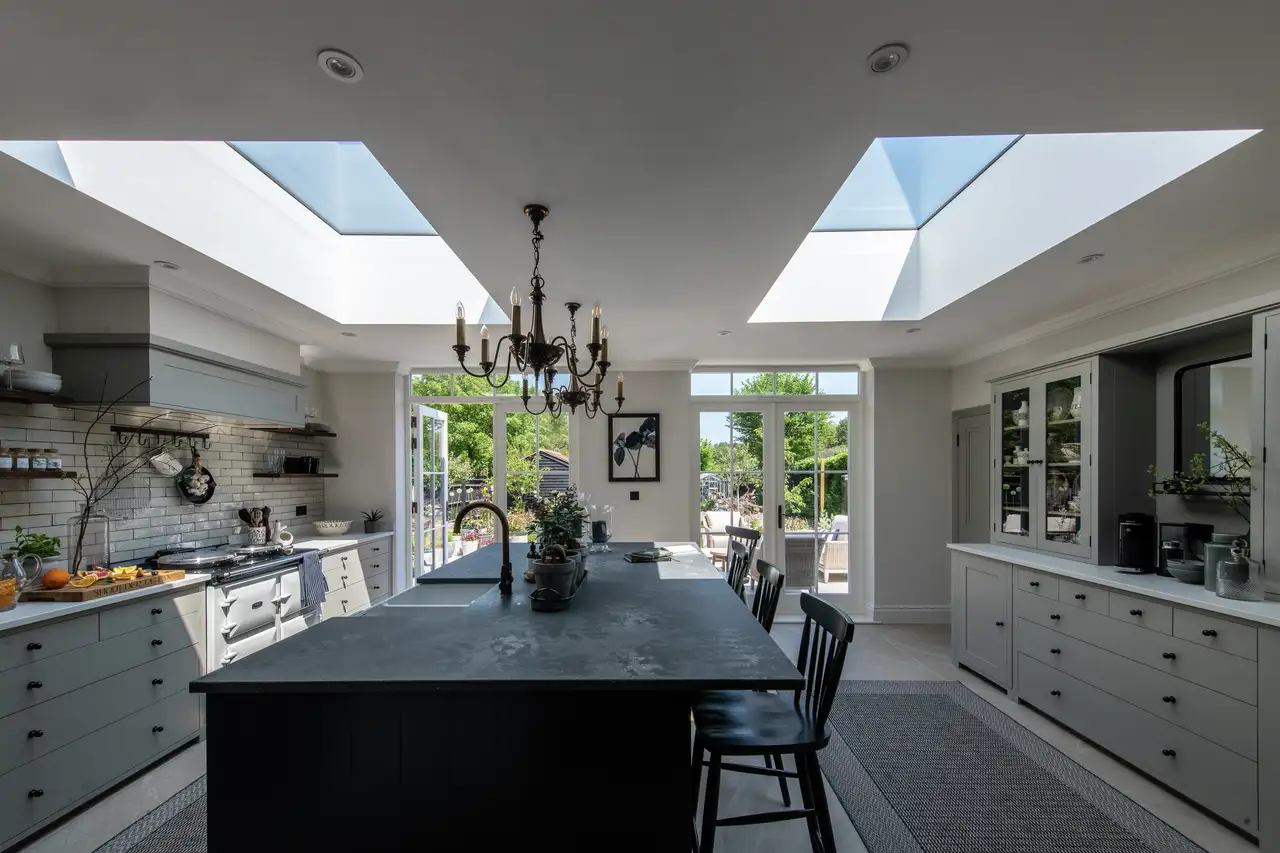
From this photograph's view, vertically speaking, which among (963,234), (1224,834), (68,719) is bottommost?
(1224,834)

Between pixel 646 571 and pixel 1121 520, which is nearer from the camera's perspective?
pixel 646 571

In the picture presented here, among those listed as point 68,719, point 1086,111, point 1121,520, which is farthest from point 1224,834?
point 68,719

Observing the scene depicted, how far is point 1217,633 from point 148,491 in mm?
5374

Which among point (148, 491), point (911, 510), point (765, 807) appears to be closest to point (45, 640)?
point (148, 491)

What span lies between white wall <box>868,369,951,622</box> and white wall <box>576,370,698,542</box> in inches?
67.3

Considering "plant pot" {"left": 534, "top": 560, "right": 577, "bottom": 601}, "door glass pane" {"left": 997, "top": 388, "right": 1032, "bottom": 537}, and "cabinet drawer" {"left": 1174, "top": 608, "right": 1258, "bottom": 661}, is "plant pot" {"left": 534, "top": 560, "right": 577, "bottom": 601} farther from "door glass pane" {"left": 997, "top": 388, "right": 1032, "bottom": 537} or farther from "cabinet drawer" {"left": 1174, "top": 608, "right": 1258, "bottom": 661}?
"door glass pane" {"left": 997, "top": 388, "right": 1032, "bottom": 537}

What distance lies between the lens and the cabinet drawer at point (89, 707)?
7.30ft

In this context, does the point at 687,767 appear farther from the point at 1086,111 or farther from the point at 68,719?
the point at 68,719

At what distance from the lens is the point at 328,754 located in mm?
1504

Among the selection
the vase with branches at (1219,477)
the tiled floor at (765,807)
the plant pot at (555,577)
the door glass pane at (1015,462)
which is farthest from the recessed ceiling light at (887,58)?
the door glass pane at (1015,462)

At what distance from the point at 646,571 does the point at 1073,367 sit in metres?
2.78

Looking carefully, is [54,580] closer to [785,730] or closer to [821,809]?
[785,730]

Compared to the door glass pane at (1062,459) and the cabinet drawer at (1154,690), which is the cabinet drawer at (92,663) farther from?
the door glass pane at (1062,459)

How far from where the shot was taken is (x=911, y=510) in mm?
5348
